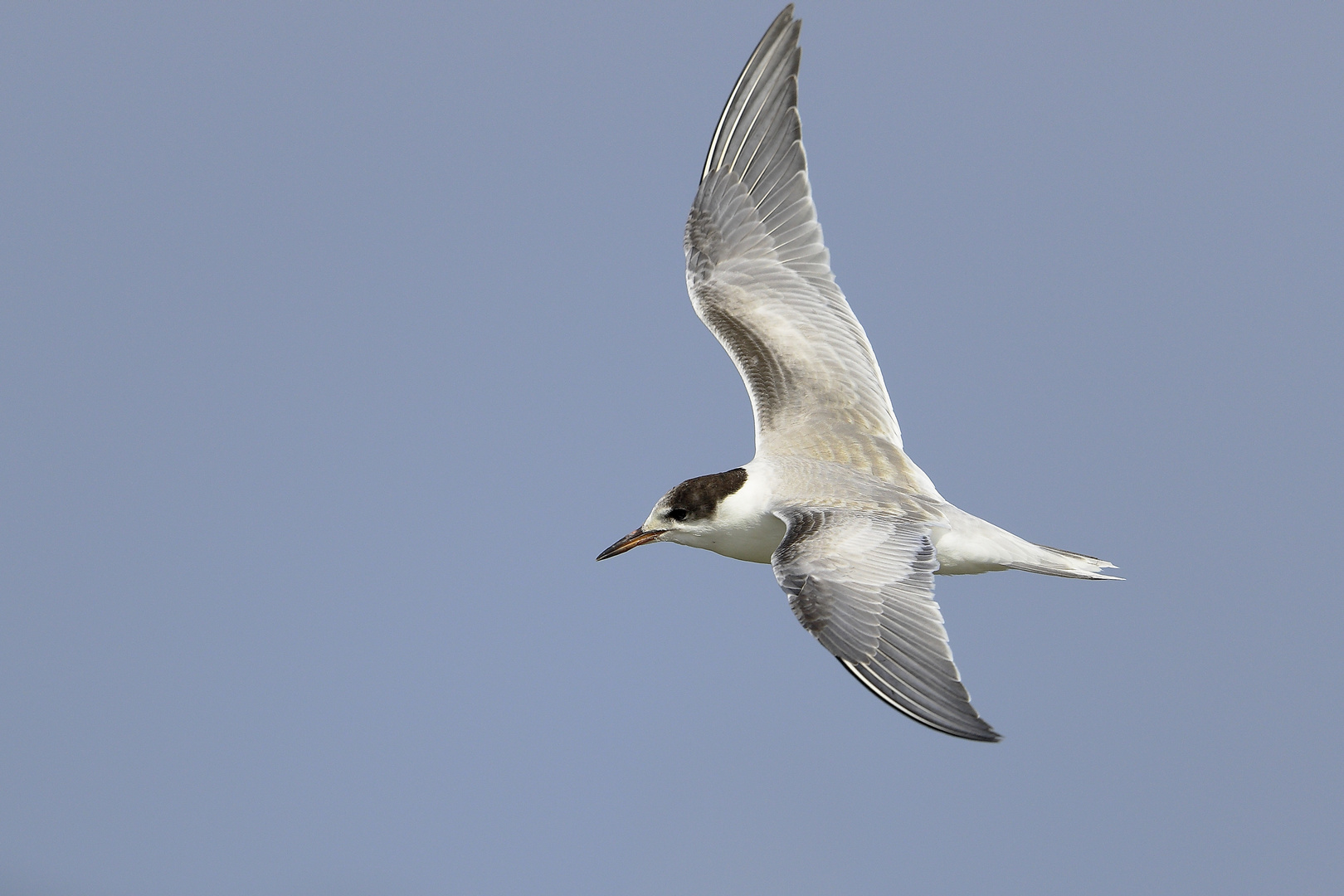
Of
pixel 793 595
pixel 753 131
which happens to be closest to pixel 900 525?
pixel 793 595

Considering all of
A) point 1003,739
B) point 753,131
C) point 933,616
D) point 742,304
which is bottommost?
point 1003,739

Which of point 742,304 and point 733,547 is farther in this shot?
point 742,304

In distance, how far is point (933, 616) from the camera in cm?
657

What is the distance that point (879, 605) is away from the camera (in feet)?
22.0

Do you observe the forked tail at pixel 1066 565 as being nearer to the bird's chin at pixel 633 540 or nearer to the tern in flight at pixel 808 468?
the tern in flight at pixel 808 468

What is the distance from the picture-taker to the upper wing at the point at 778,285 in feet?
29.5

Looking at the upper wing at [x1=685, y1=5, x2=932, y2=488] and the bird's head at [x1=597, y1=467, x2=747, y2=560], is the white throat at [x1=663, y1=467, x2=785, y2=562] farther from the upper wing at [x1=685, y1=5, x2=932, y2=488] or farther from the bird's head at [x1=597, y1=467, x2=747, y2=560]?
the upper wing at [x1=685, y1=5, x2=932, y2=488]

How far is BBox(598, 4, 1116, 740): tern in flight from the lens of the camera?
257 inches

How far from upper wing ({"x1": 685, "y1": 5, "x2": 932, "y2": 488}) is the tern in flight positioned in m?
0.01

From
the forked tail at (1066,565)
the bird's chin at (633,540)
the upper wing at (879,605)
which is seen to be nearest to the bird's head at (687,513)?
the bird's chin at (633,540)

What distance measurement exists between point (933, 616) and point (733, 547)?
2.21 meters

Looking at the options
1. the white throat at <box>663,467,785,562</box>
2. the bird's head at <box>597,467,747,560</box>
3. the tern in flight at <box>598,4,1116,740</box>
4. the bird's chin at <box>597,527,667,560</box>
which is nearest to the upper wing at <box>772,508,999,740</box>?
the tern in flight at <box>598,4,1116,740</box>

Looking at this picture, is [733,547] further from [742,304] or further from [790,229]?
[790,229]

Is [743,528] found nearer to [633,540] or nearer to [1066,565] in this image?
[633,540]
